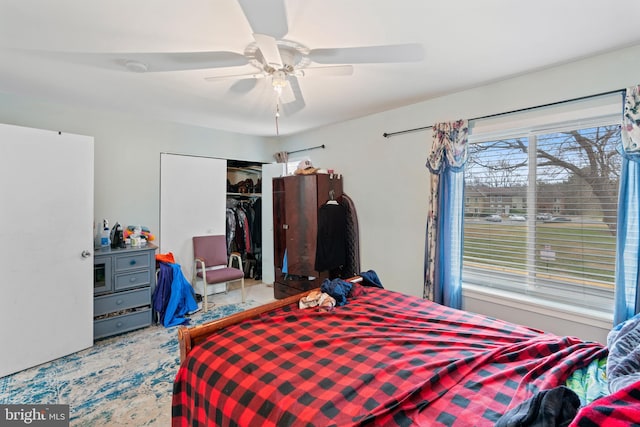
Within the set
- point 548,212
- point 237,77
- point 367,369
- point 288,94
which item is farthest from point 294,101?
point 367,369

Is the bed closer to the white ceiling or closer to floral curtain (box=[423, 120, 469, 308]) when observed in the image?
floral curtain (box=[423, 120, 469, 308])

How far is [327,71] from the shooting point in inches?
86.1

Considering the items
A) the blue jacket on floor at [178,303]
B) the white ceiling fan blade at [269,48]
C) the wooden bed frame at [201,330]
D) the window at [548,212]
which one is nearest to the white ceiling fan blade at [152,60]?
the white ceiling fan blade at [269,48]

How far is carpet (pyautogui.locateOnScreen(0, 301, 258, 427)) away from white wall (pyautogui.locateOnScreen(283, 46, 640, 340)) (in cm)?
231

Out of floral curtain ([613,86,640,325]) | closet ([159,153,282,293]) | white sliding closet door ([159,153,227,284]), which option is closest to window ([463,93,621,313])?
floral curtain ([613,86,640,325])

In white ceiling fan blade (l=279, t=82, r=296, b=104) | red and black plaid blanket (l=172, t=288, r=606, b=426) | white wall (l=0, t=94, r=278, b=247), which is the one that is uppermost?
white ceiling fan blade (l=279, t=82, r=296, b=104)

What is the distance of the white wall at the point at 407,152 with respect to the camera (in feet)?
6.98

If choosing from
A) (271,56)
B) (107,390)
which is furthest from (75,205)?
(271,56)

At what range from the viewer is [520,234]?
251cm

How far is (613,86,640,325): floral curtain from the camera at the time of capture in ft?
6.12

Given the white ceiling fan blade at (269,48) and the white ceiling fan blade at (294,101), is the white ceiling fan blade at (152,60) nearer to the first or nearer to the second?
the white ceiling fan blade at (269,48)

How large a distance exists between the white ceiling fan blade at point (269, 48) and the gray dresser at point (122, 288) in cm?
243

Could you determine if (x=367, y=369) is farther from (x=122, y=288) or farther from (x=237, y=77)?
(x=122, y=288)

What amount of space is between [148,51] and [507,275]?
324 centimetres
